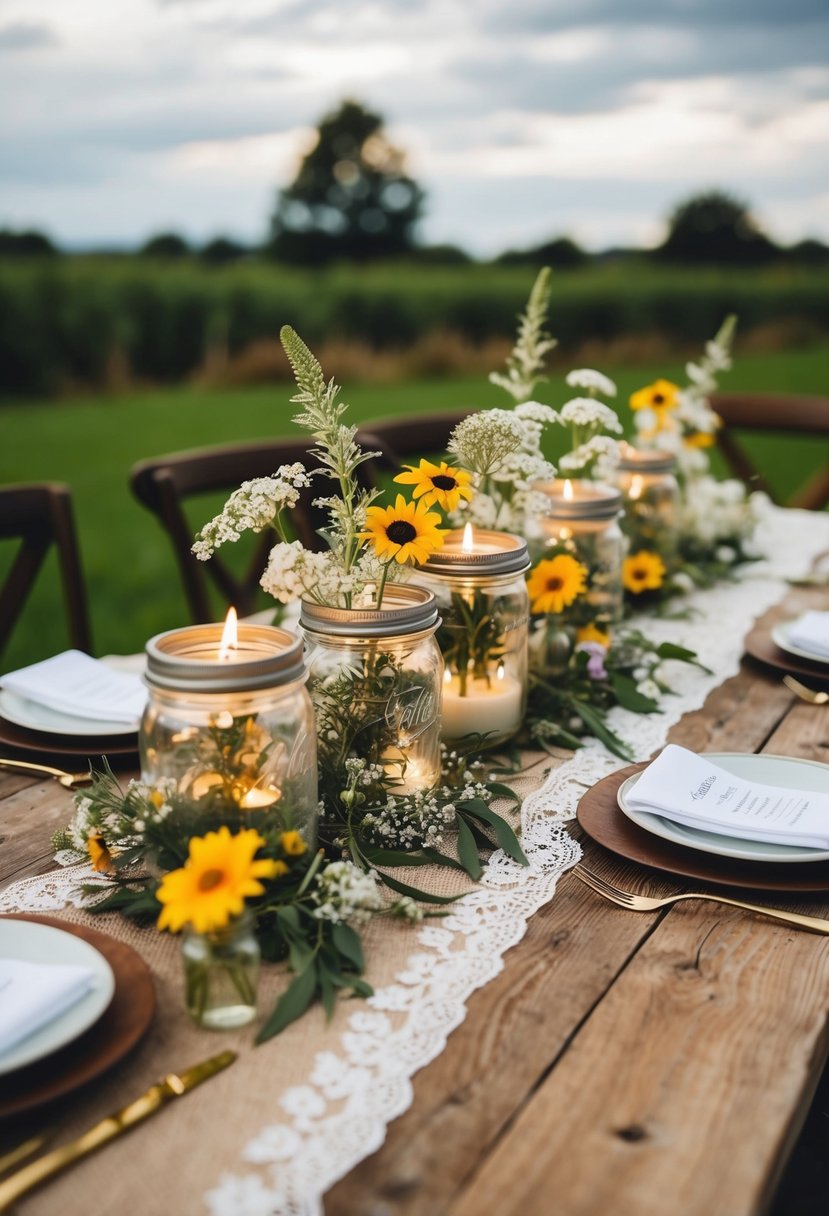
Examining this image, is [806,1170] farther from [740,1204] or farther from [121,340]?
[121,340]

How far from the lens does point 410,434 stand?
2852 millimetres

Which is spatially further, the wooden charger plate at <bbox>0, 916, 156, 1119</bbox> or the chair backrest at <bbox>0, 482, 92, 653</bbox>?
the chair backrest at <bbox>0, 482, 92, 653</bbox>

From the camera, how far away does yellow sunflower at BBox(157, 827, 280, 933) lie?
784 mm

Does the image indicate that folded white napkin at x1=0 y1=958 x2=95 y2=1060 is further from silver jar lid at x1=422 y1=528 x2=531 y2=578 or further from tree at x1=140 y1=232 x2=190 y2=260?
tree at x1=140 y1=232 x2=190 y2=260

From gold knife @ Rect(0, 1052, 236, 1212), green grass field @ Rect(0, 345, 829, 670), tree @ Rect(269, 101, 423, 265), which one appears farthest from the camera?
tree @ Rect(269, 101, 423, 265)

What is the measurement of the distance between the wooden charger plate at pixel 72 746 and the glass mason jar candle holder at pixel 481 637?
41 cm

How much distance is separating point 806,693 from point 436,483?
2.47 feet

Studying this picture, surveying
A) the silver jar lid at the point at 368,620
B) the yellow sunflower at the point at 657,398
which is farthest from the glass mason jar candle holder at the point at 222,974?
the yellow sunflower at the point at 657,398

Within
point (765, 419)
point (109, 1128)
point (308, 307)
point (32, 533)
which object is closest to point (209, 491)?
point (32, 533)

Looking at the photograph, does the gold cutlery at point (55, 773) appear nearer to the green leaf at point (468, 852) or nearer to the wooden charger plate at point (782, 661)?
the green leaf at point (468, 852)

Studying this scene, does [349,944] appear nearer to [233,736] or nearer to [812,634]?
[233,736]

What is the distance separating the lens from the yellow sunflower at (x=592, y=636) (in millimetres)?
1617

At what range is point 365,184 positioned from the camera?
19078 millimetres

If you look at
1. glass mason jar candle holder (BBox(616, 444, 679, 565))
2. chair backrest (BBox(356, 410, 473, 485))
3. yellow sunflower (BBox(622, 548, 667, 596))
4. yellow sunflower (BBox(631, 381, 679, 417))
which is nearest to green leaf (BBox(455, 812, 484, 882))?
yellow sunflower (BBox(622, 548, 667, 596))
